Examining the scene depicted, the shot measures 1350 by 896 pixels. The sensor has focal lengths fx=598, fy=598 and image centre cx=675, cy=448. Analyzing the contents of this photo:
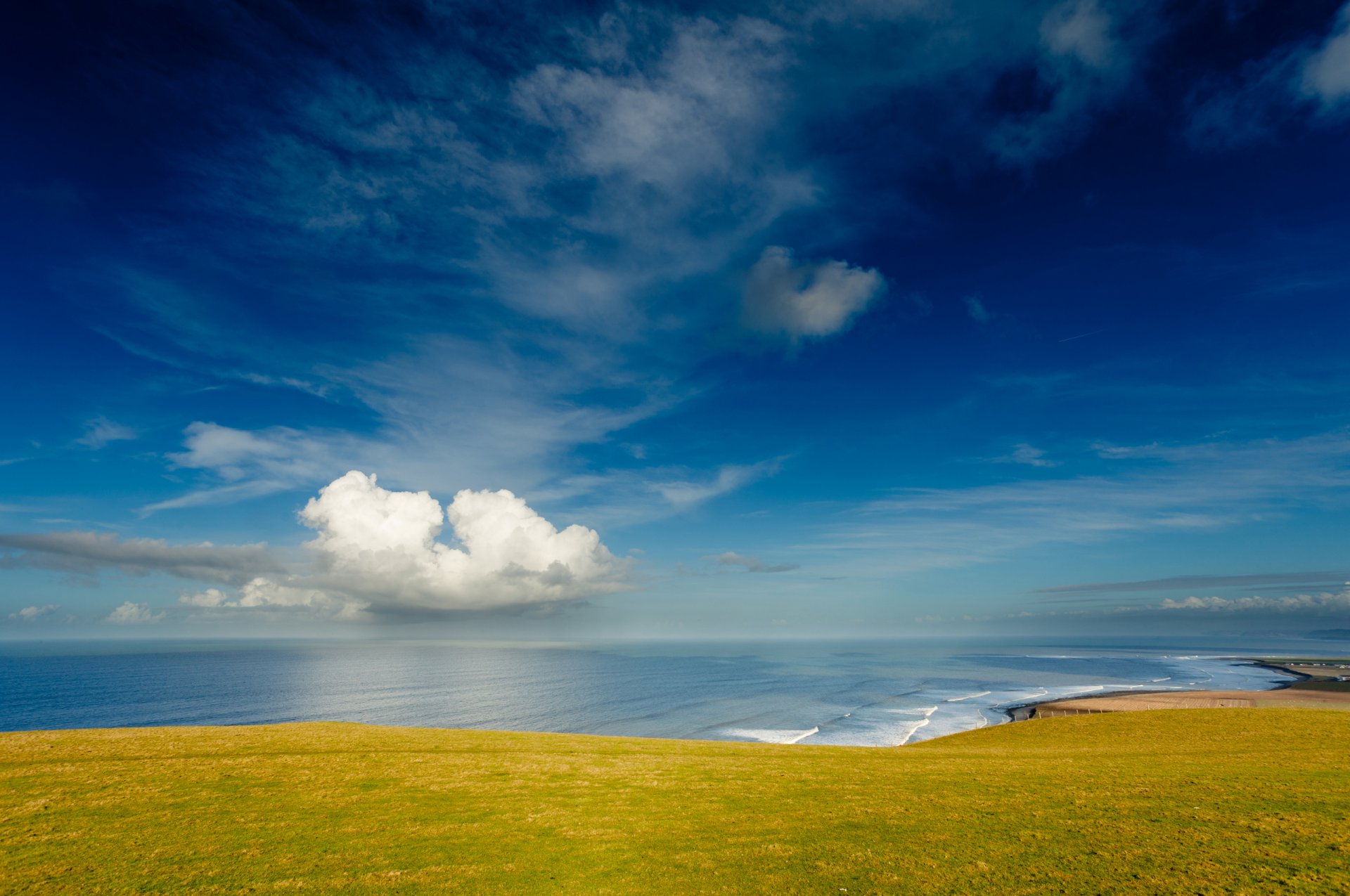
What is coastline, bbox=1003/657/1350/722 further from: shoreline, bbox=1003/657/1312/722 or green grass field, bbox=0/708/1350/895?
green grass field, bbox=0/708/1350/895

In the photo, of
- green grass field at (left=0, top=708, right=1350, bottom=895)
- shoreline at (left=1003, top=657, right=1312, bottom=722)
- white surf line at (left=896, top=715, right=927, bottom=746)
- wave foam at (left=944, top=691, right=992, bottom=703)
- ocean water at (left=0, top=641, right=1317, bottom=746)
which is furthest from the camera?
wave foam at (left=944, top=691, right=992, bottom=703)

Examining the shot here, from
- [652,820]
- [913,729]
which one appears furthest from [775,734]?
[652,820]

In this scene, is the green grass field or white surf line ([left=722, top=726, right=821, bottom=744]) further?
white surf line ([left=722, top=726, right=821, bottom=744])

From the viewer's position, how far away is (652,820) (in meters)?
13.2

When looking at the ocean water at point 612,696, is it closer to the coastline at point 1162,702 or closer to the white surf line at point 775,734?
the white surf line at point 775,734

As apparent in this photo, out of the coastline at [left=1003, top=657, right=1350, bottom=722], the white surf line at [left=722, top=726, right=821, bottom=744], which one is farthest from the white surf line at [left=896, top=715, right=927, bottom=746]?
the coastline at [left=1003, top=657, right=1350, bottom=722]

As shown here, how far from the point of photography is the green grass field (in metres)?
9.44

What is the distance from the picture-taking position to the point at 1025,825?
11.8 m

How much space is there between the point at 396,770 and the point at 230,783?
4.06 m

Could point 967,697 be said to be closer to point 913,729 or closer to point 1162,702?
point 1162,702

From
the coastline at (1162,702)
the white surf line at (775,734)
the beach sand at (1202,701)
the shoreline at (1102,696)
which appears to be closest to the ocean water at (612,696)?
the white surf line at (775,734)

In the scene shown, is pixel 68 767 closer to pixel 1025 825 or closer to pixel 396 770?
pixel 396 770

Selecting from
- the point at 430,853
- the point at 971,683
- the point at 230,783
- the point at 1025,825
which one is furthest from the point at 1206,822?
the point at 971,683

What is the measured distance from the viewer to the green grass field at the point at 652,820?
31.0 feet
